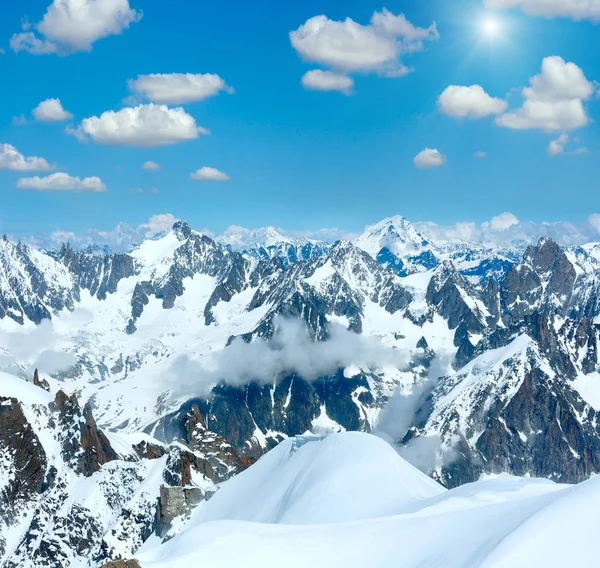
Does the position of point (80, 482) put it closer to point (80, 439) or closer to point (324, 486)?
point (80, 439)

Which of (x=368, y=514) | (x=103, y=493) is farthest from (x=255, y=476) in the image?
(x=103, y=493)

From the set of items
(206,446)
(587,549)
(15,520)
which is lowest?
(15,520)

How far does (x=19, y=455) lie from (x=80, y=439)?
17444mm

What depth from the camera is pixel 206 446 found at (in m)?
150

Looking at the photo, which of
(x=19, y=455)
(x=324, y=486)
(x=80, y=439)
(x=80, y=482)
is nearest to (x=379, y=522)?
(x=324, y=486)

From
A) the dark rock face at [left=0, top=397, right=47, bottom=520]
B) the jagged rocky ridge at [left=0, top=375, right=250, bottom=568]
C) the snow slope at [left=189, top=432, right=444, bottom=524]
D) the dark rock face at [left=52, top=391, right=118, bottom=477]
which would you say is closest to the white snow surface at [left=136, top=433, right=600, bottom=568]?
the snow slope at [left=189, top=432, right=444, bottom=524]

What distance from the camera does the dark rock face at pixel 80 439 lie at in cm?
17838

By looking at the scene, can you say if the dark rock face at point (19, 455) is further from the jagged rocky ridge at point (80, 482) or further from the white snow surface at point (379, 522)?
the white snow surface at point (379, 522)

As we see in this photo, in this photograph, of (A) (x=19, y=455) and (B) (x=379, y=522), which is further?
(A) (x=19, y=455)

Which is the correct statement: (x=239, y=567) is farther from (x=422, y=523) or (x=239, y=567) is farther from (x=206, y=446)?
(x=206, y=446)

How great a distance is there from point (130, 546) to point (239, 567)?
71014 mm

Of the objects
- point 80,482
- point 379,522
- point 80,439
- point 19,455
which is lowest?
point 80,482

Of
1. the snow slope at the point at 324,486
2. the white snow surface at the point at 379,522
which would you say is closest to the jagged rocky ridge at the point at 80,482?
the snow slope at the point at 324,486

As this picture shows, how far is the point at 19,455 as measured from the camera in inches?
6668
